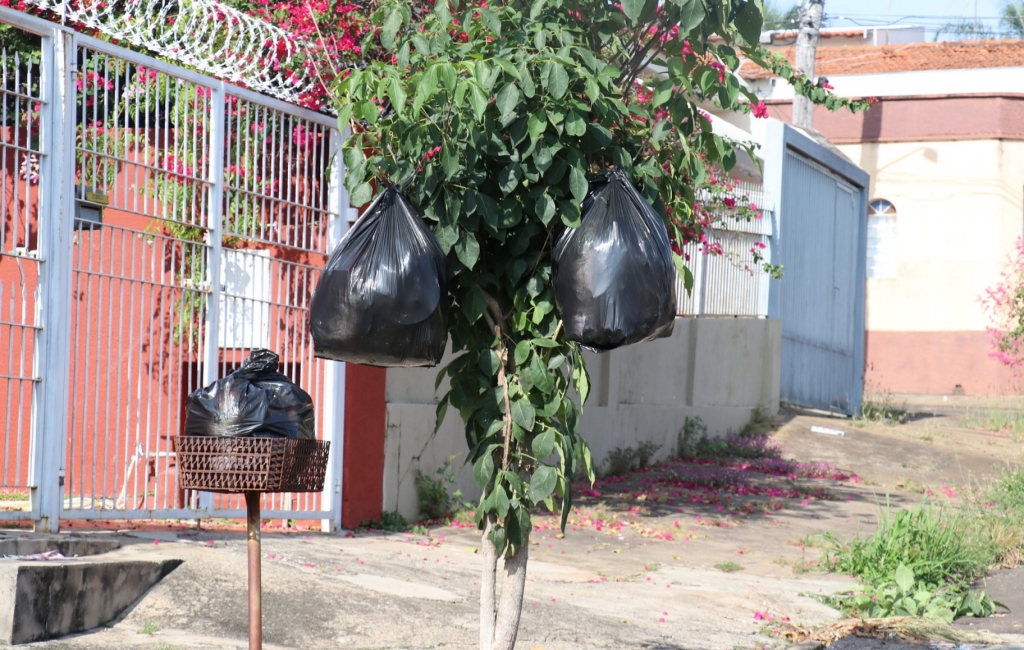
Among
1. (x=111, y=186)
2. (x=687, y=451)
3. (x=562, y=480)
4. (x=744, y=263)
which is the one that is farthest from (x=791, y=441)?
(x=562, y=480)

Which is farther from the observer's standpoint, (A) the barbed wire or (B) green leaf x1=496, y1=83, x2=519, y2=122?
(A) the barbed wire

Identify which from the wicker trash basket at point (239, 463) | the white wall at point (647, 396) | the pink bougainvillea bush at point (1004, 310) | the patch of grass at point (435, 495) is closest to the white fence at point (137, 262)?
the white wall at point (647, 396)

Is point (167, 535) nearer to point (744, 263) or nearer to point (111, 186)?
point (111, 186)

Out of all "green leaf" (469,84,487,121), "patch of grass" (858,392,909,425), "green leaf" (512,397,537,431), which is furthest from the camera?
"patch of grass" (858,392,909,425)

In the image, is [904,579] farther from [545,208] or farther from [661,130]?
[545,208]

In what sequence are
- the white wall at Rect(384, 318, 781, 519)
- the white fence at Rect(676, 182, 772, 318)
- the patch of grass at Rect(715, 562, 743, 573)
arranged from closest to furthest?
the patch of grass at Rect(715, 562, 743, 573)
the white wall at Rect(384, 318, 781, 519)
the white fence at Rect(676, 182, 772, 318)

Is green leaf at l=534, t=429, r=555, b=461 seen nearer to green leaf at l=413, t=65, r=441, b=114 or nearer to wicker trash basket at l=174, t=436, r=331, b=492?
wicker trash basket at l=174, t=436, r=331, b=492

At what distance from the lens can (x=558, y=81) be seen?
361cm

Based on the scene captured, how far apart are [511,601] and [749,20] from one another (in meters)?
2.03

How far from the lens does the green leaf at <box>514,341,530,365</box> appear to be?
12.5ft

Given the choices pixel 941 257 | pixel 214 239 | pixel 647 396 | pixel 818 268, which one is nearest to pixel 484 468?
pixel 214 239

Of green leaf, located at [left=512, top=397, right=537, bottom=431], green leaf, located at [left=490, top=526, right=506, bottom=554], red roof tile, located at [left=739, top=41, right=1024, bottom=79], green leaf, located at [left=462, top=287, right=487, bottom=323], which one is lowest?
green leaf, located at [left=490, top=526, right=506, bottom=554]

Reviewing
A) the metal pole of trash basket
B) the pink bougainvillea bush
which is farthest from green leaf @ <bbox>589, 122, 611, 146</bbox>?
the pink bougainvillea bush

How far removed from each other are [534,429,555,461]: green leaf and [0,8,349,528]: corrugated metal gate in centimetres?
197
